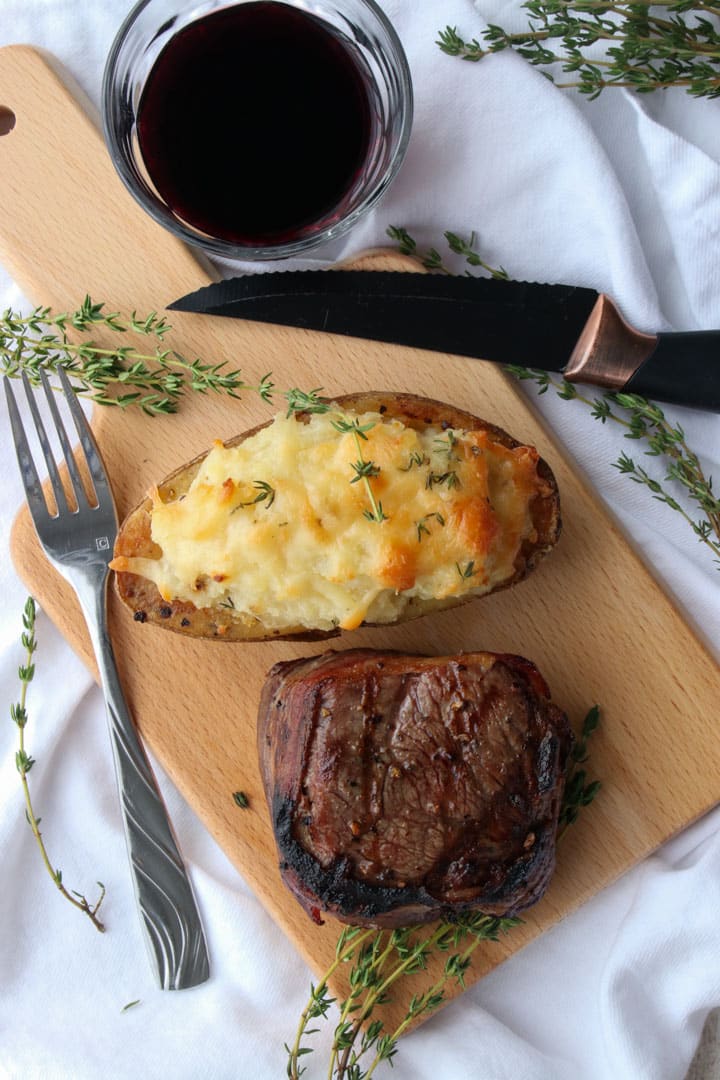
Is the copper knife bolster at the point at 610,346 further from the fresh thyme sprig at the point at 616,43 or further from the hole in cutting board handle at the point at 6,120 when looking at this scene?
the hole in cutting board handle at the point at 6,120

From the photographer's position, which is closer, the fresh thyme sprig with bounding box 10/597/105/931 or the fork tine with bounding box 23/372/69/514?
the fork tine with bounding box 23/372/69/514

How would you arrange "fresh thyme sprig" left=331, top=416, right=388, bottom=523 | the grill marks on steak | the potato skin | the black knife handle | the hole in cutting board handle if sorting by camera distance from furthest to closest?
1. the hole in cutting board handle
2. the black knife handle
3. the potato skin
4. the grill marks on steak
5. "fresh thyme sprig" left=331, top=416, right=388, bottom=523

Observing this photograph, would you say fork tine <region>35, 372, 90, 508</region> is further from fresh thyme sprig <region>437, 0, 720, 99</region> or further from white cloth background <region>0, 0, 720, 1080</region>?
fresh thyme sprig <region>437, 0, 720, 99</region>

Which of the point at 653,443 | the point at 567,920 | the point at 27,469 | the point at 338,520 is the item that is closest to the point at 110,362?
the point at 27,469

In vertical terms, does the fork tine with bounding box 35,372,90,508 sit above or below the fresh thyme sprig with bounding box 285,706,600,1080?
above

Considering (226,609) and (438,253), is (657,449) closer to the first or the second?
(438,253)

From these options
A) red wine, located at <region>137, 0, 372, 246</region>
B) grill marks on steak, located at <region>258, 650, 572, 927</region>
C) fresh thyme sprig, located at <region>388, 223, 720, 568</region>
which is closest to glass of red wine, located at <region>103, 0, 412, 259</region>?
red wine, located at <region>137, 0, 372, 246</region>
